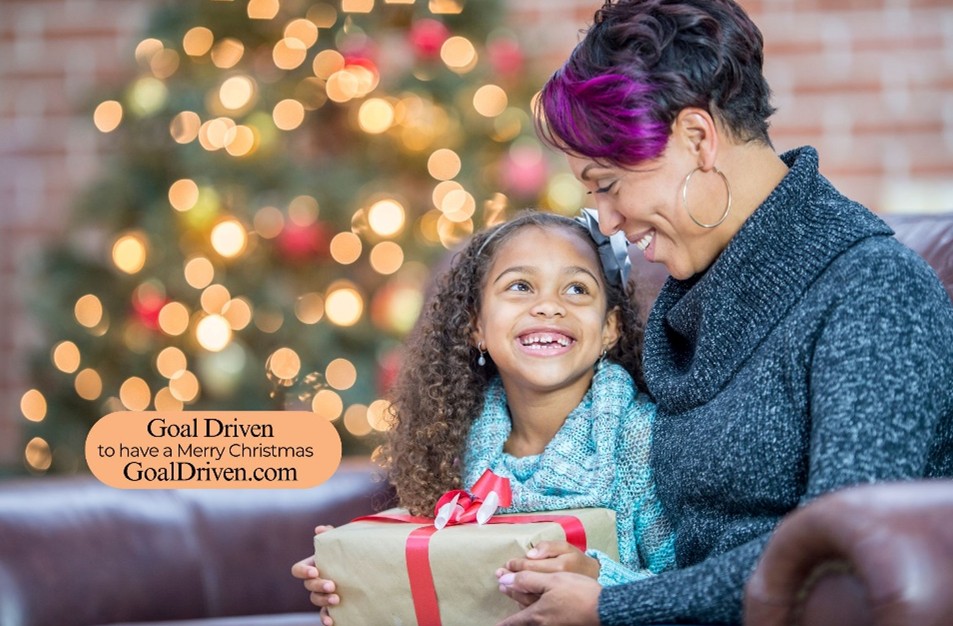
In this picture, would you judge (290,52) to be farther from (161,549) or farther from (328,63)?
(161,549)

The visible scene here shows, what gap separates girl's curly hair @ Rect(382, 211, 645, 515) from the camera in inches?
71.9

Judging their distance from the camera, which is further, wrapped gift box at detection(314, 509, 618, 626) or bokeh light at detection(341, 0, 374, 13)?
bokeh light at detection(341, 0, 374, 13)

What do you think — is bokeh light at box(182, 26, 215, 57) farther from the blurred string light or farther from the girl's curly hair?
the girl's curly hair

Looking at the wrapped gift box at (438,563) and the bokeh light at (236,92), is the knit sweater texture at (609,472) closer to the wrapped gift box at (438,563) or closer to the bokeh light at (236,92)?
the wrapped gift box at (438,563)

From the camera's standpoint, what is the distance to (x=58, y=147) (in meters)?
3.97

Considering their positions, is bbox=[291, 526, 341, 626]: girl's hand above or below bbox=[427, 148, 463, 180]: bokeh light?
below

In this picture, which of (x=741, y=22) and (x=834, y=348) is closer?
(x=834, y=348)

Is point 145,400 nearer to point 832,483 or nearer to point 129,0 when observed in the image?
point 129,0

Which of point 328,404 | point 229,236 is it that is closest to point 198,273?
point 229,236

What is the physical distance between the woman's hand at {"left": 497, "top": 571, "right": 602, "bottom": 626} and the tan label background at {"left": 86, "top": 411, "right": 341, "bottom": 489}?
54 cm

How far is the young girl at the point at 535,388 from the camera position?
1652 millimetres

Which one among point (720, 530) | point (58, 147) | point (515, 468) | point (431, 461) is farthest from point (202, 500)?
point (58, 147)

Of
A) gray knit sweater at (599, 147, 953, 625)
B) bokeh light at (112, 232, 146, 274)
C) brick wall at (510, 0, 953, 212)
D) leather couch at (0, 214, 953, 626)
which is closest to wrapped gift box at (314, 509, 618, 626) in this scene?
gray knit sweater at (599, 147, 953, 625)

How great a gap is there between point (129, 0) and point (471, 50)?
1.43m
